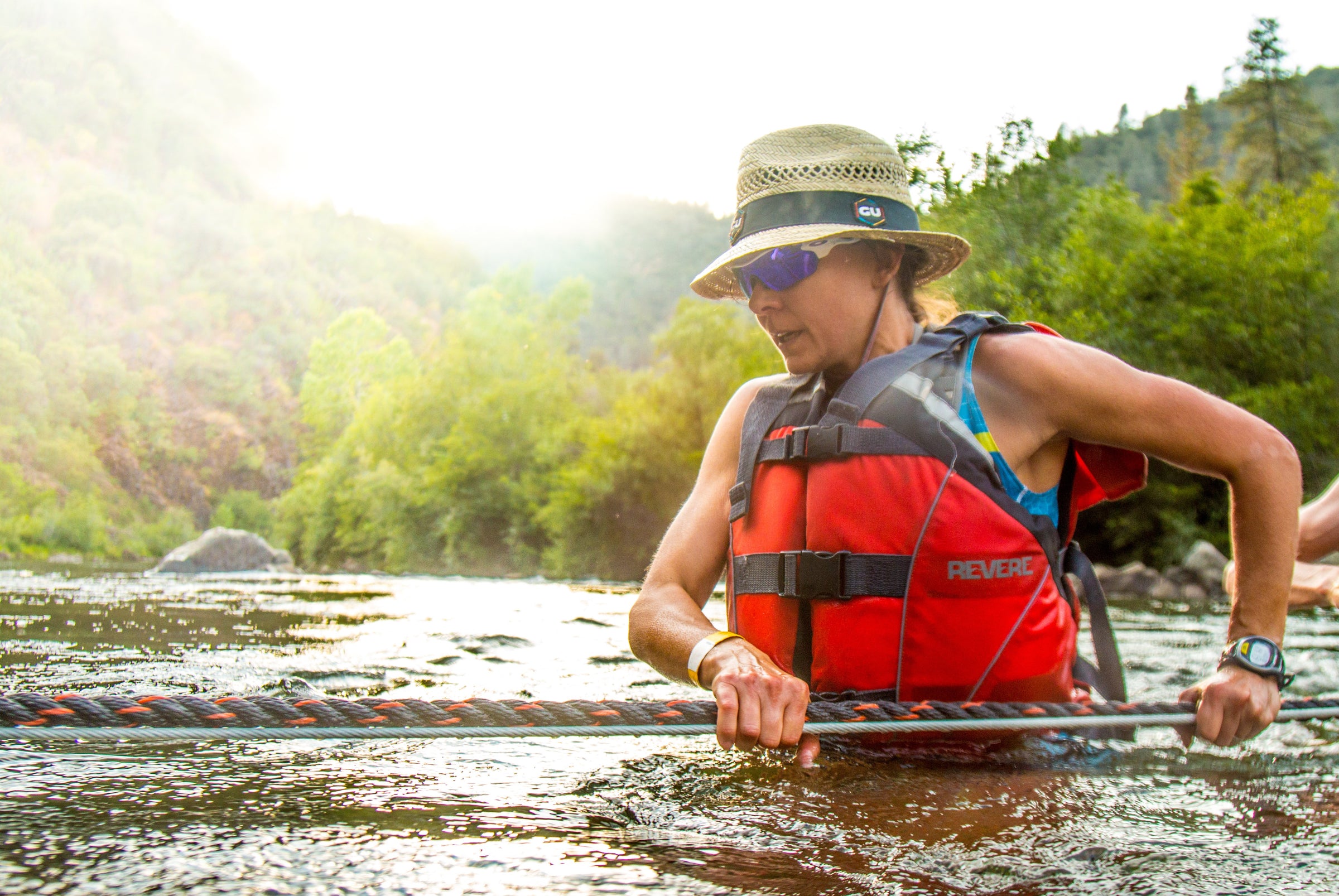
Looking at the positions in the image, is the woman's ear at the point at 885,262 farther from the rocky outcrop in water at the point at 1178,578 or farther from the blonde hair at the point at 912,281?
the rocky outcrop in water at the point at 1178,578

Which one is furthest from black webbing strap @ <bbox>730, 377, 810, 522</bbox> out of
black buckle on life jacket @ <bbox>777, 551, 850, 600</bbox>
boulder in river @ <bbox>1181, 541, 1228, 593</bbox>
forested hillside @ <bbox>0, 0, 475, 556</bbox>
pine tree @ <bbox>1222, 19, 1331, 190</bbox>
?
pine tree @ <bbox>1222, 19, 1331, 190</bbox>

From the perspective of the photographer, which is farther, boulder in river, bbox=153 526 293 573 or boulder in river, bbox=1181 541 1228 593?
boulder in river, bbox=1181 541 1228 593

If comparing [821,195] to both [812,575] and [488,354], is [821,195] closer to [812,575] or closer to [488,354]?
[812,575]

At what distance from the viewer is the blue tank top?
7.36 ft

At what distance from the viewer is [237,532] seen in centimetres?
1930

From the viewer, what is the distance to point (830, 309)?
238 cm

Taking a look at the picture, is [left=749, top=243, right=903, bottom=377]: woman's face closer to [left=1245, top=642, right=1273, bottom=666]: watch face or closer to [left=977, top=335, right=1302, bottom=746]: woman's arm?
[left=977, top=335, right=1302, bottom=746]: woman's arm

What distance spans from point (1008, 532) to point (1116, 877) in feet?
2.94

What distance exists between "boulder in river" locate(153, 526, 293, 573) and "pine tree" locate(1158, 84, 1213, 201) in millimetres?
51884

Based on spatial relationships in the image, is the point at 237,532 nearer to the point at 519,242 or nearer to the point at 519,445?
the point at 519,445

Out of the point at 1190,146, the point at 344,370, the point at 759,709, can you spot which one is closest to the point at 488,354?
the point at 344,370

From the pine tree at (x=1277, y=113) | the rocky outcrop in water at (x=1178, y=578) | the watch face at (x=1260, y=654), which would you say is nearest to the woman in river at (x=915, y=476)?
the watch face at (x=1260, y=654)

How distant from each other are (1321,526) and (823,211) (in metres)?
2.33

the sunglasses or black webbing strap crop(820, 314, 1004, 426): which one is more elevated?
the sunglasses
